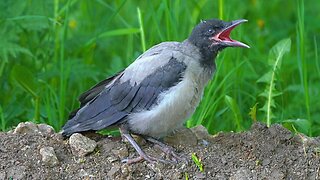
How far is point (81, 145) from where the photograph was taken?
5.33m

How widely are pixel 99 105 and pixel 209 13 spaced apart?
3258 millimetres

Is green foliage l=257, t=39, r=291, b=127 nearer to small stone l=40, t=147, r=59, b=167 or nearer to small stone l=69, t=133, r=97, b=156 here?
small stone l=69, t=133, r=97, b=156

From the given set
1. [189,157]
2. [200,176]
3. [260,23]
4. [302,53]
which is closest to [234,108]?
[302,53]

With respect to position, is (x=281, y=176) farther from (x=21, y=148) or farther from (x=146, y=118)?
(x=21, y=148)

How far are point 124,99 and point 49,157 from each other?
2.35 ft

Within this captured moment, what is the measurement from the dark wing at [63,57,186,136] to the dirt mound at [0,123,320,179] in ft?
0.49

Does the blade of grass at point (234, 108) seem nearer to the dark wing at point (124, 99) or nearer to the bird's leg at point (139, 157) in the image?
the dark wing at point (124, 99)

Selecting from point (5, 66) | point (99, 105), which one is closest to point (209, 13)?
point (5, 66)

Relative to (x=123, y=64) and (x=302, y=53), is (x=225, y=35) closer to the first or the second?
(x=302, y=53)

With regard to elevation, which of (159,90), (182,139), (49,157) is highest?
(159,90)

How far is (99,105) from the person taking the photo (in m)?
5.76

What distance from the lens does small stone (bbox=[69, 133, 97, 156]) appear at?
5297mm

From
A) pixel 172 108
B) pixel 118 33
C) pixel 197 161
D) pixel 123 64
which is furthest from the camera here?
pixel 123 64

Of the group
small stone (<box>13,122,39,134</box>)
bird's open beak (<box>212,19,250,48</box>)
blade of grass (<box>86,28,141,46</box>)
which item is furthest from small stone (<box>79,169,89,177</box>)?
blade of grass (<box>86,28,141,46</box>)
